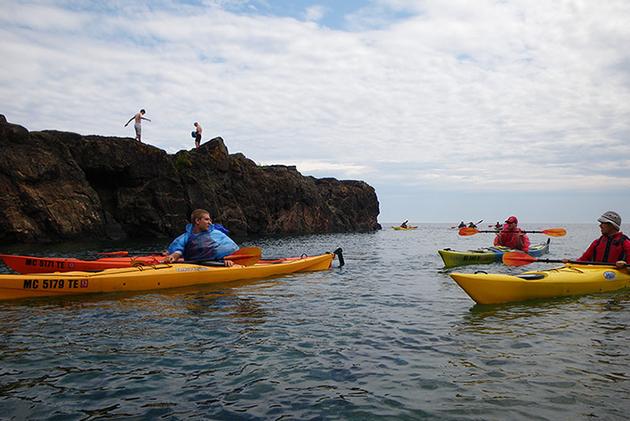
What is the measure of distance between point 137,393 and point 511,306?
6352 millimetres

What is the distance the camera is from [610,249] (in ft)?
32.9

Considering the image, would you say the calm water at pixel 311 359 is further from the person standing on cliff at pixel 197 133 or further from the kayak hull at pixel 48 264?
the person standing on cliff at pixel 197 133

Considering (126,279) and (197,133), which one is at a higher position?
(197,133)

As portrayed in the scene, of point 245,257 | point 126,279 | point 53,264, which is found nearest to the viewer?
point 126,279

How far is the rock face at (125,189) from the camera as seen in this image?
76.8 feet

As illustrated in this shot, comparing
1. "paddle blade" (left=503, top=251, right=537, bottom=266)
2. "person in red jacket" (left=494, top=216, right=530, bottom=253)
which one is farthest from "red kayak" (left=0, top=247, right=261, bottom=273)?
"person in red jacket" (left=494, top=216, right=530, bottom=253)

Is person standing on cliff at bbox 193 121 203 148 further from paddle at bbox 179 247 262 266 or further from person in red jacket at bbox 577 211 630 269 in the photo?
person in red jacket at bbox 577 211 630 269

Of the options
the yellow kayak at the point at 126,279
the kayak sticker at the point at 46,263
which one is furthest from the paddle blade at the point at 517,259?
the kayak sticker at the point at 46,263

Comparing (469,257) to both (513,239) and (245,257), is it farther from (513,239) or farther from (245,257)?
(245,257)

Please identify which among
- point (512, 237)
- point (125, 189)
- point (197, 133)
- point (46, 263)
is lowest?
point (46, 263)

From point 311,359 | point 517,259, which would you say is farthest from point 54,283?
point 517,259

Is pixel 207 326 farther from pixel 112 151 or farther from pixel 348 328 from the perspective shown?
pixel 112 151

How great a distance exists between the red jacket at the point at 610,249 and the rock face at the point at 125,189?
23.5 metres

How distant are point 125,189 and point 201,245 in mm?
21052
